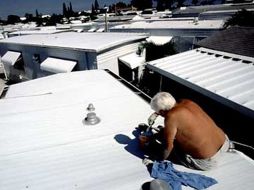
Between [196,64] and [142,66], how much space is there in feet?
18.1

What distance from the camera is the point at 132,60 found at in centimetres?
1200

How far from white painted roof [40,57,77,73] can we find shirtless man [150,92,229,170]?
9037 mm

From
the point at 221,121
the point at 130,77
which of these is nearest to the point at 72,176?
the point at 221,121

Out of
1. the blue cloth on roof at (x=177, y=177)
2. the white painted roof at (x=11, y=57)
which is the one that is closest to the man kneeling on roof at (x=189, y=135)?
the blue cloth on roof at (x=177, y=177)

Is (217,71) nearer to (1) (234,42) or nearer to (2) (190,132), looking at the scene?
(1) (234,42)

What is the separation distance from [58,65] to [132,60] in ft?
13.0

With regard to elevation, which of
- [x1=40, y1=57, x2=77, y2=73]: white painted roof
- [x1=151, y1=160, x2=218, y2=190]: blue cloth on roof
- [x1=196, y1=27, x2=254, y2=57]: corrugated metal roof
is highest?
[x1=196, y1=27, x2=254, y2=57]: corrugated metal roof

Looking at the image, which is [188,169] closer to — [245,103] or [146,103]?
[245,103]

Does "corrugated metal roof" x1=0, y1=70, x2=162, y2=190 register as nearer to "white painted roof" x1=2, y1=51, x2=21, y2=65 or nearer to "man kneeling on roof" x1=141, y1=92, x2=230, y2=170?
"man kneeling on roof" x1=141, y1=92, x2=230, y2=170

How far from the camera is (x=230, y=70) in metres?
6.87

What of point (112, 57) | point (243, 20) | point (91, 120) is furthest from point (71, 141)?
point (243, 20)

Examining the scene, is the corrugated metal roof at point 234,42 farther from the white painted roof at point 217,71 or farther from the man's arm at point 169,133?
the man's arm at point 169,133

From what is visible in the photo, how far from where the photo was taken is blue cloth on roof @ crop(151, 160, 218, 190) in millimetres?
3078

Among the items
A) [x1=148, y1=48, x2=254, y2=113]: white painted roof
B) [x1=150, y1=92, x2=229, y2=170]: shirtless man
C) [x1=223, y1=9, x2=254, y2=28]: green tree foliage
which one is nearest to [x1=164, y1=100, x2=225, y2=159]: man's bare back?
[x1=150, y1=92, x2=229, y2=170]: shirtless man
